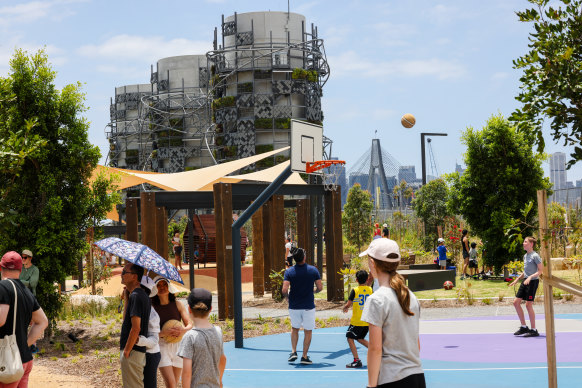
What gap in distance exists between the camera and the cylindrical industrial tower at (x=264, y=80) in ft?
221

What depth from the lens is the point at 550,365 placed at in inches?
273

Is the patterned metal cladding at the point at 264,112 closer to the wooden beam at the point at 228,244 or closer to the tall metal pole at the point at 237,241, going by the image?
the wooden beam at the point at 228,244

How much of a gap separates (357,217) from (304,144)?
1121 inches

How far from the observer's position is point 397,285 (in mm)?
4473

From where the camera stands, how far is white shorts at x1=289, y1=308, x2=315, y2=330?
394 inches

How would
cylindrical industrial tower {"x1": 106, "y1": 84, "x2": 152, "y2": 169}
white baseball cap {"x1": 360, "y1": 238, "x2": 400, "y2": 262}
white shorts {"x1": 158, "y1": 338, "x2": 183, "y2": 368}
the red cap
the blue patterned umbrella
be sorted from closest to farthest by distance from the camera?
white baseball cap {"x1": 360, "y1": 238, "x2": 400, "y2": 262}, the red cap, the blue patterned umbrella, white shorts {"x1": 158, "y1": 338, "x2": 183, "y2": 368}, cylindrical industrial tower {"x1": 106, "y1": 84, "x2": 152, "y2": 169}

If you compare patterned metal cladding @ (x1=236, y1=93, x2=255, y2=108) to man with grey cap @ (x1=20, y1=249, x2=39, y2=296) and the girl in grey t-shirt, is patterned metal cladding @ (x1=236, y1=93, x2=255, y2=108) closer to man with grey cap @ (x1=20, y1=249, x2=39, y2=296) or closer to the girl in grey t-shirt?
man with grey cap @ (x1=20, y1=249, x2=39, y2=296)

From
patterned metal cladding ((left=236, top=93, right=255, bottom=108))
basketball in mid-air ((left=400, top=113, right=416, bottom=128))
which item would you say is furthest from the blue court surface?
patterned metal cladding ((left=236, top=93, right=255, bottom=108))

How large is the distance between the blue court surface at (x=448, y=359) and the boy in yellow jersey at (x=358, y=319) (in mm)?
290

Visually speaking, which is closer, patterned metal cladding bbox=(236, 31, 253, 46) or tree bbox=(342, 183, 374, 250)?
tree bbox=(342, 183, 374, 250)

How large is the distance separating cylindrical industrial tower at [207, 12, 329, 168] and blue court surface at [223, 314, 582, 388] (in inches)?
2154

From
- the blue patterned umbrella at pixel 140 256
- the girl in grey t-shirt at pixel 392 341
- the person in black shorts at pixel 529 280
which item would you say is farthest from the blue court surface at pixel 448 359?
the girl in grey t-shirt at pixel 392 341

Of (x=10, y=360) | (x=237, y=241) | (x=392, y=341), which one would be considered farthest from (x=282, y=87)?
(x=392, y=341)

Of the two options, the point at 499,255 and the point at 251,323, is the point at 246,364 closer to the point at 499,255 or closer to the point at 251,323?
the point at 251,323
